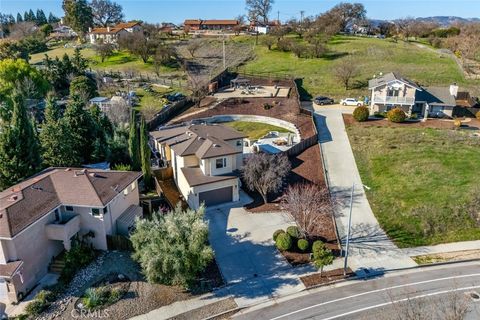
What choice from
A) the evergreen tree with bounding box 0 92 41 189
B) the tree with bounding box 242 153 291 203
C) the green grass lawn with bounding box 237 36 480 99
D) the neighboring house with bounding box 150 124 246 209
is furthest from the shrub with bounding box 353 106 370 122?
the evergreen tree with bounding box 0 92 41 189

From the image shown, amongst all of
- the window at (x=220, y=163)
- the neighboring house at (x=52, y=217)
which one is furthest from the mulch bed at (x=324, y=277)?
the neighboring house at (x=52, y=217)

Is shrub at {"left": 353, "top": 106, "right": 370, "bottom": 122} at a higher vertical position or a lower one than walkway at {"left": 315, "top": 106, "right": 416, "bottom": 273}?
higher

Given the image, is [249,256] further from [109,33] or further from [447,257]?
[109,33]

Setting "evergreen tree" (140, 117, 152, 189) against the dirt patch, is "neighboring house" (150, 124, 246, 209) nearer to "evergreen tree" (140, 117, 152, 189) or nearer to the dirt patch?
"evergreen tree" (140, 117, 152, 189)

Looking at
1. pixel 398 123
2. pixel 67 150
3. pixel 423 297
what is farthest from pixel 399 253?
pixel 67 150

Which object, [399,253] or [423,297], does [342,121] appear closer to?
[399,253]

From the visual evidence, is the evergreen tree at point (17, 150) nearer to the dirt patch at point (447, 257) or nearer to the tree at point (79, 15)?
the dirt patch at point (447, 257)

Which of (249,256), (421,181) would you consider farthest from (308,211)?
(421,181)
